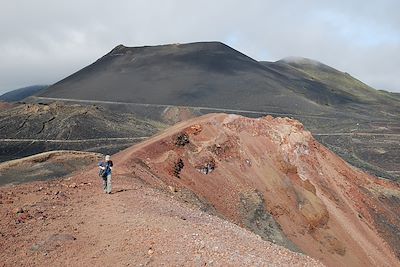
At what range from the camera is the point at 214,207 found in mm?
22281

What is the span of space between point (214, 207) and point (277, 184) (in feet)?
21.1

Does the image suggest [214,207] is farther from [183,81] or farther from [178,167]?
[183,81]

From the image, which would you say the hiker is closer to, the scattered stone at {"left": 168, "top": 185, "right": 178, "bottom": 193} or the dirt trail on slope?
the dirt trail on slope

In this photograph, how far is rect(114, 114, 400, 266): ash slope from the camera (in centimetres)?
2294

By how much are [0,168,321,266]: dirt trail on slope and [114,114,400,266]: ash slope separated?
501cm

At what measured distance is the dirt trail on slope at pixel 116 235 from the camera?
1031 centimetres

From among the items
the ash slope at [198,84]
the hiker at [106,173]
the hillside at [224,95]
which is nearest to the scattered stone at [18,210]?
the hiker at [106,173]

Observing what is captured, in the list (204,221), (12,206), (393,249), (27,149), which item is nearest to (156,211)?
(204,221)

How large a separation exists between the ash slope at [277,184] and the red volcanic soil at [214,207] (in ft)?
0.25

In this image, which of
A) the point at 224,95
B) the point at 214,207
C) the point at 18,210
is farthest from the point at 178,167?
the point at 224,95

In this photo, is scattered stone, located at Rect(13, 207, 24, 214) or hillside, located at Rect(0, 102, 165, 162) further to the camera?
hillside, located at Rect(0, 102, 165, 162)

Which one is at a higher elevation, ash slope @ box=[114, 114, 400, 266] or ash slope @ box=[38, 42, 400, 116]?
ash slope @ box=[38, 42, 400, 116]

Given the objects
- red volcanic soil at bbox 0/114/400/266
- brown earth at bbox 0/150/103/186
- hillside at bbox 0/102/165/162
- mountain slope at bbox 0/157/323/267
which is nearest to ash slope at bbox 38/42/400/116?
hillside at bbox 0/102/165/162

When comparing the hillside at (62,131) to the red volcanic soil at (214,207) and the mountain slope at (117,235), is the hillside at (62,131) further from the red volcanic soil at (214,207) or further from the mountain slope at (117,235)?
the mountain slope at (117,235)
